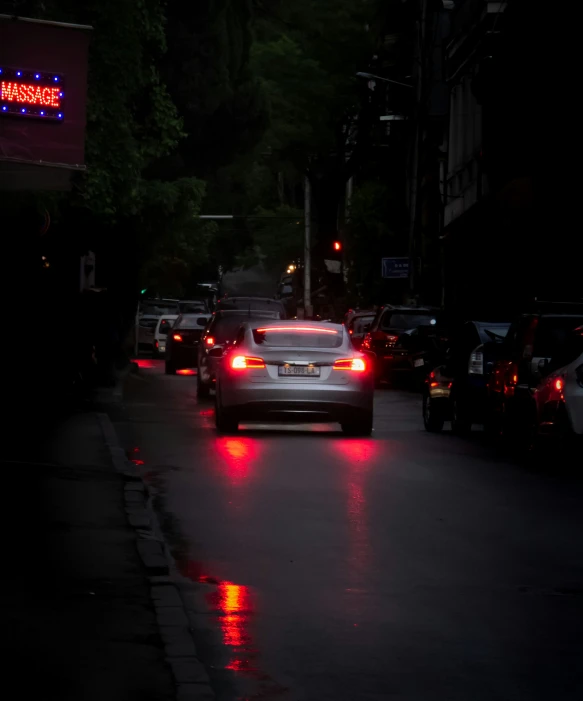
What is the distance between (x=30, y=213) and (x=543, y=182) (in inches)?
502

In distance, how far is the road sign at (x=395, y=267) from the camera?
183ft

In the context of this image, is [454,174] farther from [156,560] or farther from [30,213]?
[156,560]

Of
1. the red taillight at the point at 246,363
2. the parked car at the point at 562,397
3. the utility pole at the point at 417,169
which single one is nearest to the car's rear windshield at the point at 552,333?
the parked car at the point at 562,397

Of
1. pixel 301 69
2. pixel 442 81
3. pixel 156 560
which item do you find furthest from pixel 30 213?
pixel 301 69

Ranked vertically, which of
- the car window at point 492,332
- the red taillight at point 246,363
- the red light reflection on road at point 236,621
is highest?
the car window at point 492,332

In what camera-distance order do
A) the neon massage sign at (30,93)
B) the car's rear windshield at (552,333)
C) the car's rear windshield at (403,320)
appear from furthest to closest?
the car's rear windshield at (403,320)
the neon massage sign at (30,93)
the car's rear windshield at (552,333)

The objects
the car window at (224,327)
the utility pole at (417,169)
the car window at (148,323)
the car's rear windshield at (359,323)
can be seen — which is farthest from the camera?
the car window at (148,323)

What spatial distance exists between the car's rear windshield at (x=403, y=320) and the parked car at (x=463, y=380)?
1402cm

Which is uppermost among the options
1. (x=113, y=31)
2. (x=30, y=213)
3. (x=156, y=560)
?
(x=113, y=31)

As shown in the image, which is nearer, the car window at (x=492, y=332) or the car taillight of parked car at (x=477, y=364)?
the car taillight of parked car at (x=477, y=364)

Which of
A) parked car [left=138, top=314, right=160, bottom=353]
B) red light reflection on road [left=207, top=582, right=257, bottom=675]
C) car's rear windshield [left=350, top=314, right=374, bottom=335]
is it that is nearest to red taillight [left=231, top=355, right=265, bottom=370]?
red light reflection on road [left=207, top=582, right=257, bottom=675]

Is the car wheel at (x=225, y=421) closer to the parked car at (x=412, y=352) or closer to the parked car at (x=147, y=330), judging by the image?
the parked car at (x=412, y=352)

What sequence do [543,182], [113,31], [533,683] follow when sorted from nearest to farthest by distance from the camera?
[533,683], [113,31], [543,182]

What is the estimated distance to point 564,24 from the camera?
1414 inches
